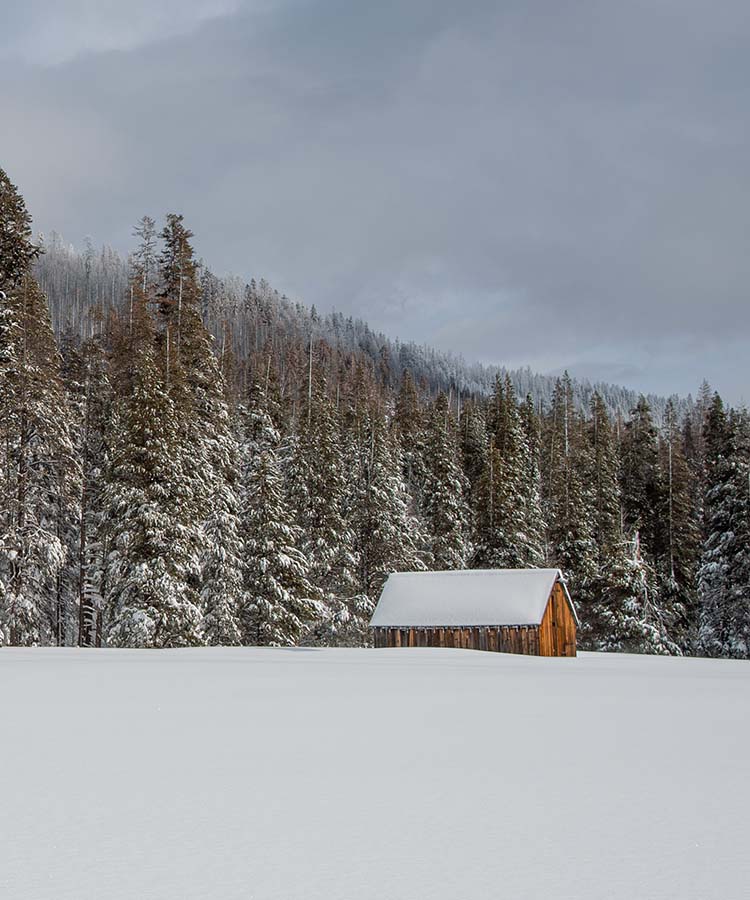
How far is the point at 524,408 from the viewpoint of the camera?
91375 millimetres

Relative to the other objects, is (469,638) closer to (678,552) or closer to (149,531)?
(149,531)

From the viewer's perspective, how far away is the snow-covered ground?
19.8 ft

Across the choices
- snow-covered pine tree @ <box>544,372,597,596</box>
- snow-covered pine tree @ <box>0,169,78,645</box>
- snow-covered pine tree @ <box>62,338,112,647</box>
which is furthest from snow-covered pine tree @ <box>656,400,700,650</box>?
snow-covered pine tree @ <box>0,169,78,645</box>

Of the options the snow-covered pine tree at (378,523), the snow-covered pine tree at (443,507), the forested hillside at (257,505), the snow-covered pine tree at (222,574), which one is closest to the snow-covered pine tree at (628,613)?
the forested hillside at (257,505)

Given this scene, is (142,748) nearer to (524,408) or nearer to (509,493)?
(509,493)

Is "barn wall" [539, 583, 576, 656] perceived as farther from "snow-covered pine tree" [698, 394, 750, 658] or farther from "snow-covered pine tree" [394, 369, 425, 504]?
"snow-covered pine tree" [394, 369, 425, 504]

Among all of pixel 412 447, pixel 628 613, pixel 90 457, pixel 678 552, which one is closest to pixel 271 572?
pixel 90 457

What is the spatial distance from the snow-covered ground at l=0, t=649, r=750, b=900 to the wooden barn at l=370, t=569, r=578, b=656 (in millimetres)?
22917

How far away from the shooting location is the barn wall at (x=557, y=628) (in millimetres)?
39906

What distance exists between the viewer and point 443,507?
60812 millimetres

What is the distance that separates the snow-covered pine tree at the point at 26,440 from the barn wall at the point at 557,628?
2010cm

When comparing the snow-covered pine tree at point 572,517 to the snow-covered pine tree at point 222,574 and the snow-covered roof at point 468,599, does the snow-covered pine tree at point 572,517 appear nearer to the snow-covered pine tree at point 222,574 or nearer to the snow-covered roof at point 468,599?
the snow-covered roof at point 468,599

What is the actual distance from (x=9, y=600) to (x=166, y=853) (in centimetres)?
3010

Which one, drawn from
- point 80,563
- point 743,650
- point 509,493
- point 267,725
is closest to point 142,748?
point 267,725
